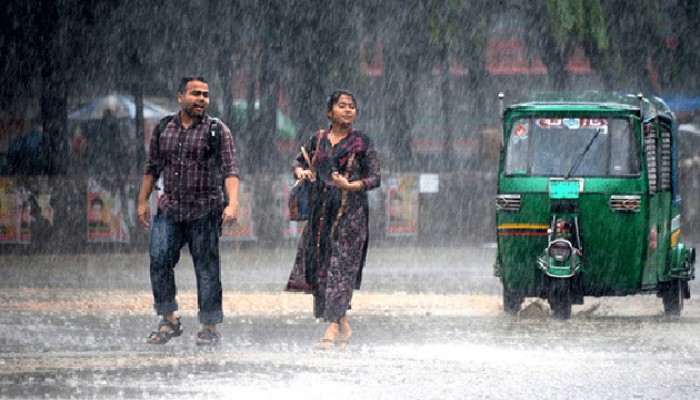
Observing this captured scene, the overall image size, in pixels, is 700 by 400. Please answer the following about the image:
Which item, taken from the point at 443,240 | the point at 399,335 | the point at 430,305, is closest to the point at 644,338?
the point at 399,335

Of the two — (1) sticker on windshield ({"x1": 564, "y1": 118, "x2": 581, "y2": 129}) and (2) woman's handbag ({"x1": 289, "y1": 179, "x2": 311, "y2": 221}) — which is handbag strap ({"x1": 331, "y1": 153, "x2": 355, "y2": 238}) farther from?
(1) sticker on windshield ({"x1": 564, "y1": 118, "x2": 581, "y2": 129})

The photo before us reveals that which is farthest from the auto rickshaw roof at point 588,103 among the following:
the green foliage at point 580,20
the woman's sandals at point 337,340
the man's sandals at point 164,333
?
the green foliage at point 580,20

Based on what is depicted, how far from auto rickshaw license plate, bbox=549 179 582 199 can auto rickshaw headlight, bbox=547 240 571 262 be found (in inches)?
16.7

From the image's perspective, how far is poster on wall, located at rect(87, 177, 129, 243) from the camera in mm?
26062

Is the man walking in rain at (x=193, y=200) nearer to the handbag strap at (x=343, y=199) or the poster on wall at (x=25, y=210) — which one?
the handbag strap at (x=343, y=199)

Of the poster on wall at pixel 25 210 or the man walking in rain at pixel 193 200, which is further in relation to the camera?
the poster on wall at pixel 25 210

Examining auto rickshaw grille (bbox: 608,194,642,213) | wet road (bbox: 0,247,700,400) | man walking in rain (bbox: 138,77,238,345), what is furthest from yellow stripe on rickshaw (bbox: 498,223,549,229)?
man walking in rain (bbox: 138,77,238,345)

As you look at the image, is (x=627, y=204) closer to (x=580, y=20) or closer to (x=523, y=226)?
(x=523, y=226)

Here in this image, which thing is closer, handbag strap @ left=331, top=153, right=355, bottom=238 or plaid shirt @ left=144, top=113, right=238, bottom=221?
plaid shirt @ left=144, top=113, right=238, bottom=221

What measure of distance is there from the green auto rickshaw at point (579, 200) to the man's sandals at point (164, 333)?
3537mm

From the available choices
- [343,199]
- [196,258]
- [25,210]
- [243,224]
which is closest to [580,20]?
[243,224]

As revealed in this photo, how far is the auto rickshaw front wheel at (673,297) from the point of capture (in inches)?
581

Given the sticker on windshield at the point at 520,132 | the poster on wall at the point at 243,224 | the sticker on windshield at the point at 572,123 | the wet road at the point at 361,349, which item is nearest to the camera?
the wet road at the point at 361,349

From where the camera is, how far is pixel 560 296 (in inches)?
550
